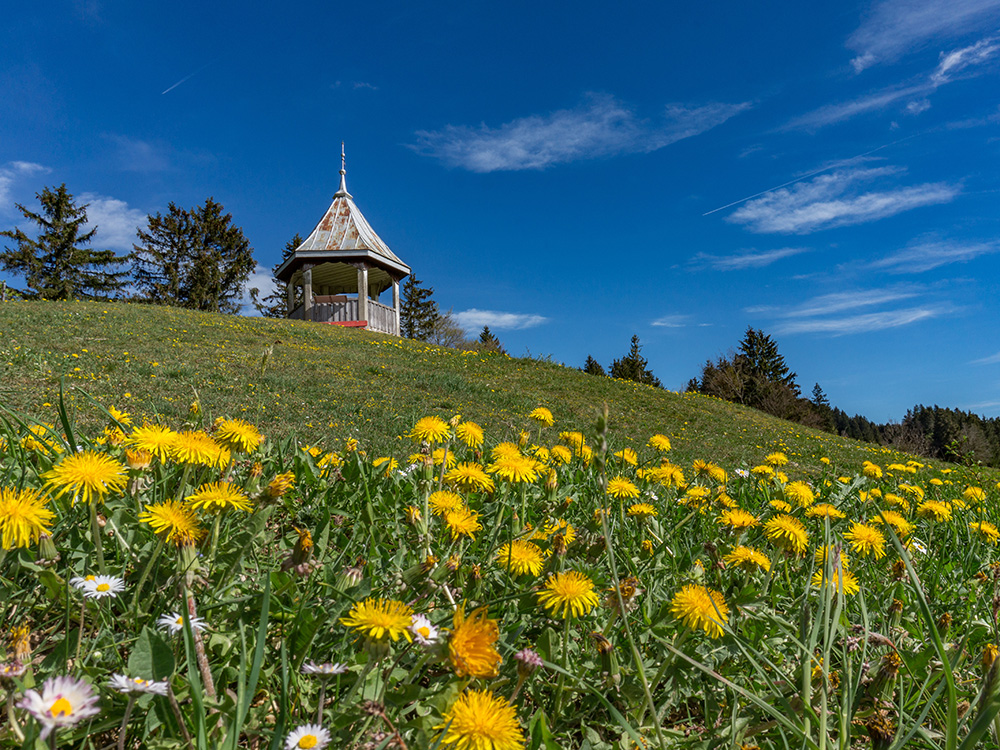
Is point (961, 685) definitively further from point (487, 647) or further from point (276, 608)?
point (276, 608)

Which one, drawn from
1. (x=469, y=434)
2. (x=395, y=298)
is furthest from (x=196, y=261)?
(x=469, y=434)

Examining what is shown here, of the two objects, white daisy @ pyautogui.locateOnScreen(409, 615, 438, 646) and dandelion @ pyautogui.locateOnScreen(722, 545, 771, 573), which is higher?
white daisy @ pyautogui.locateOnScreen(409, 615, 438, 646)

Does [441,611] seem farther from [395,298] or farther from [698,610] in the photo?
[395,298]

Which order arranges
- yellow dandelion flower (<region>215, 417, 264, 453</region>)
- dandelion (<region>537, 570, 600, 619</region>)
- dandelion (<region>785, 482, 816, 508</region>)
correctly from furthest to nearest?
dandelion (<region>785, 482, 816, 508</region>)
yellow dandelion flower (<region>215, 417, 264, 453</region>)
dandelion (<region>537, 570, 600, 619</region>)

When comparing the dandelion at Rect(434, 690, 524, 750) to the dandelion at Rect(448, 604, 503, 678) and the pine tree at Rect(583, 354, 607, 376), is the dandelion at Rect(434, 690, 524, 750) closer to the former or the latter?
the dandelion at Rect(448, 604, 503, 678)

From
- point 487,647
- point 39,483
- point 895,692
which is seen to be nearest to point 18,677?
point 487,647

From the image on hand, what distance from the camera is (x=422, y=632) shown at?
880 mm

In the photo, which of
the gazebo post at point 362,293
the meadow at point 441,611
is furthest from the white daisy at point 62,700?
the gazebo post at point 362,293

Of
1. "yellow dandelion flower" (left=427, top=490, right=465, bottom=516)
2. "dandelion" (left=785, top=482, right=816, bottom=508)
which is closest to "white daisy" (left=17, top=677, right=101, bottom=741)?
"yellow dandelion flower" (left=427, top=490, right=465, bottom=516)

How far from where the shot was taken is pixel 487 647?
79cm

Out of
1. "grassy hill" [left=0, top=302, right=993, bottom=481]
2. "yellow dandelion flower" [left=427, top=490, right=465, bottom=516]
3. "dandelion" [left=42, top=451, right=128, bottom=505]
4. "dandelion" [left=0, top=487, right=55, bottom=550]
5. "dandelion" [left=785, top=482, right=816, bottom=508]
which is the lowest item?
"dandelion" [left=785, top=482, right=816, bottom=508]

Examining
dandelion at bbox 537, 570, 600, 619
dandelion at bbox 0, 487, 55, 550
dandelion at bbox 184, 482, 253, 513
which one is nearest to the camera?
dandelion at bbox 0, 487, 55, 550

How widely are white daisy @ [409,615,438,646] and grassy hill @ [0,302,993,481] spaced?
13.5 ft

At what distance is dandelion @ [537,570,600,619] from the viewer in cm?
104
